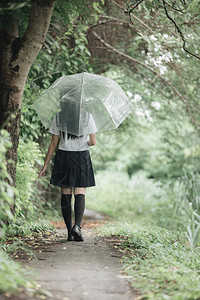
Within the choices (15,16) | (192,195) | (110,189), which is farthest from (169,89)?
(110,189)

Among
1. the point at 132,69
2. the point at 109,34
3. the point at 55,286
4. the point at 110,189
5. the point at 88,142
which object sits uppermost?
the point at 109,34

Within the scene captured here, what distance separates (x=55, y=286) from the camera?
3004 mm

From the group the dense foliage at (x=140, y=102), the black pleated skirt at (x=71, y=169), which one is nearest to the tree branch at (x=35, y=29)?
the dense foliage at (x=140, y=102)

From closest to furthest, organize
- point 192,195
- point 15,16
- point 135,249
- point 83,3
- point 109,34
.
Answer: point 135,249 → point 15,16 → point 83,3 → point 192,195 → point 109,34

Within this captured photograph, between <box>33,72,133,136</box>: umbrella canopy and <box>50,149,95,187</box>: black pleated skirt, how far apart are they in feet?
0.96

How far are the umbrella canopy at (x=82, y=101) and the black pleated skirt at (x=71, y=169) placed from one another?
0.96ft

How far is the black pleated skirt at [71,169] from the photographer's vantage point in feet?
16.0

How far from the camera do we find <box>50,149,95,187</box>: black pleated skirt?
4.87 meters

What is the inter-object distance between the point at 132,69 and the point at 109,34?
3.00 ft

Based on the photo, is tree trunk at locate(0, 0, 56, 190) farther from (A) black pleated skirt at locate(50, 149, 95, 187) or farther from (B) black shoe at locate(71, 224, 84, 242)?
(B) black shoe at locate(71, 224, 84, 242)

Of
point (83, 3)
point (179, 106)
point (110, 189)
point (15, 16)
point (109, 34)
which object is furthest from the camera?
point (110, 189)

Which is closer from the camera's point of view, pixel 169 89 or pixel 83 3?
pixel 83 3

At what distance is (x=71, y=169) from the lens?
4.88 metres

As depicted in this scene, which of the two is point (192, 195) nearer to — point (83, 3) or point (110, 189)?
point (83, 3)
